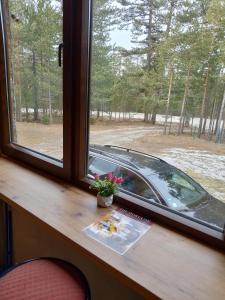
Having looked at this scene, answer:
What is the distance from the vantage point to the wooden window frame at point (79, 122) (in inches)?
40.6

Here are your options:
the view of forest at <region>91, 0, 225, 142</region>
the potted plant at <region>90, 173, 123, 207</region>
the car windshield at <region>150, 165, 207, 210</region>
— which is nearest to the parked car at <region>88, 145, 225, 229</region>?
the car windshield at <region>150, 165, 207, 210</region>

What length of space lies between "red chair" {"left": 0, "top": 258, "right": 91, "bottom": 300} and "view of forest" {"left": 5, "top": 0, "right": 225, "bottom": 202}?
0.67 m

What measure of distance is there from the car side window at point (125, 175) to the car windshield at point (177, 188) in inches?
2.2

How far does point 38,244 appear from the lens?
4.93 feet

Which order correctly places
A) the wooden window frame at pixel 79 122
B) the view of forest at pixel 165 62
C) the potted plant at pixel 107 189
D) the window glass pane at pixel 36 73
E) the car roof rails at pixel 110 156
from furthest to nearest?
the window glass pane at pixel 36 73 → the car roof rails at pixel 110 156 → the potted plant at pixel 107 189 → the wooden window frame at pixel 79 122 → the view of forest at pixel 165 62

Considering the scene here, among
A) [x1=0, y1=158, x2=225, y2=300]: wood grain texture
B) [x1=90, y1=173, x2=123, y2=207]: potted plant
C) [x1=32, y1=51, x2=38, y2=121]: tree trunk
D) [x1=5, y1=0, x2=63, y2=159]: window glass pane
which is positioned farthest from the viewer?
[x1=32, y1=51, x2=38, y2=121]: tree trunk

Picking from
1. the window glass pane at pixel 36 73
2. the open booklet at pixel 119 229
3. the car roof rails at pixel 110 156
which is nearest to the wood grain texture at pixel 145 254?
the open booklet at pixel 119 229

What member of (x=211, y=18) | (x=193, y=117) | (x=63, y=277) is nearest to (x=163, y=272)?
(x=63, y=277)

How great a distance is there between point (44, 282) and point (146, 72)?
0.98 meters

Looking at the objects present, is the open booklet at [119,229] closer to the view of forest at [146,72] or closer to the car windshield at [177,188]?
the car windshield at [177,188]

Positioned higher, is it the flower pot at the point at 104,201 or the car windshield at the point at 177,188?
the car windshield at the point at 177,188

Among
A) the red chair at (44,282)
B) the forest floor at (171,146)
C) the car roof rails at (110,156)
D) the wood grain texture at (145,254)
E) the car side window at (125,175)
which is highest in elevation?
the forest floor at (171,146)

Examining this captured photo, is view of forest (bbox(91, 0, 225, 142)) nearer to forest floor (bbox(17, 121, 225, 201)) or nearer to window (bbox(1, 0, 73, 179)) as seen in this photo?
forest floor (bbox(17, 121, 225, 201))

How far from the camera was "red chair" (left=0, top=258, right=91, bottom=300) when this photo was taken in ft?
2.71
